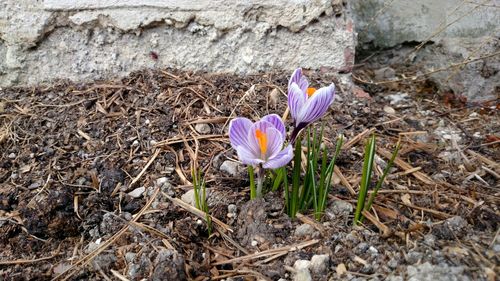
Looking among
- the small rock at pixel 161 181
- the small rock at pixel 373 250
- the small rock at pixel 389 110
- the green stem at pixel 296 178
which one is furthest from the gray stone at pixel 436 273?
the small rock at pixel 389 110

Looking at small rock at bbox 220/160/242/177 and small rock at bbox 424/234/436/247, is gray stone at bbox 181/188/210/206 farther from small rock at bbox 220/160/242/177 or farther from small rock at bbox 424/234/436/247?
small rock at bbox 424/234/436/247

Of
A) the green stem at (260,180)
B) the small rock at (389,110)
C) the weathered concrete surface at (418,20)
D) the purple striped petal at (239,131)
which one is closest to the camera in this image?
the purple striped petal at (239,131)

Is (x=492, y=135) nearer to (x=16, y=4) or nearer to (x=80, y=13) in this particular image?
(x=80, y=13)

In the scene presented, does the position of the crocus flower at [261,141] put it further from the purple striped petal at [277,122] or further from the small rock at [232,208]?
the small rock at [232,208]

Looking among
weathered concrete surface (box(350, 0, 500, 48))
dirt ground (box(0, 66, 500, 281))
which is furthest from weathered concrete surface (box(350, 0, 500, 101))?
dirt ground (box(0, 66, 500, 281))

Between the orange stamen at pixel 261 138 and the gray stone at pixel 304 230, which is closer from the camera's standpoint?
the orange stamen at pixel 261 138

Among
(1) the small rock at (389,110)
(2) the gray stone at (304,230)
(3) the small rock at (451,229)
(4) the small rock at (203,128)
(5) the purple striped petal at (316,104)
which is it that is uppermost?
(5) the purple striped petal at (316,104)

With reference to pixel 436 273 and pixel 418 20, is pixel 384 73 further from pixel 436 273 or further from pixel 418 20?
pixel 436 273
